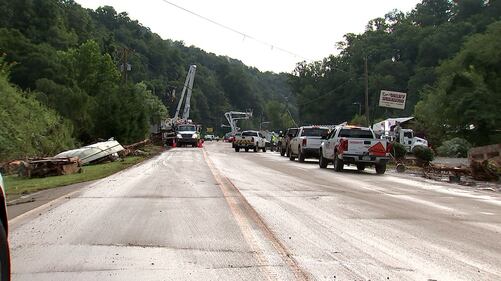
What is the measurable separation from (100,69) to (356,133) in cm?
6474

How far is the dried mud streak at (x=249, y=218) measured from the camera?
22.5ft

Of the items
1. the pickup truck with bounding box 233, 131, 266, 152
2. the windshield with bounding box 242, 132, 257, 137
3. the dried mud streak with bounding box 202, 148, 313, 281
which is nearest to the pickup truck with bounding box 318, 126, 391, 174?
the dried mud streak with bounding box 202, 148, 313, 281

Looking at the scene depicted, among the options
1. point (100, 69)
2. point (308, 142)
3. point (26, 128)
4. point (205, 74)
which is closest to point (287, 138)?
point (308, 142)

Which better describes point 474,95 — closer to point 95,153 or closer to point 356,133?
point 356,133

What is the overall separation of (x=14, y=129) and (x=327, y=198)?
68.5ft

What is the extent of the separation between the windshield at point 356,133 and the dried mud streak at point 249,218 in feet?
30.1

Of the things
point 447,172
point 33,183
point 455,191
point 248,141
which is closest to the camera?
point 455,191

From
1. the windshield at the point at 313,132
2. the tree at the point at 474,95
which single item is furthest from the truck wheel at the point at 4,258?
the tree at the point at 474,95

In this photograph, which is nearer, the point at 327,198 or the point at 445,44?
the point at 327,198

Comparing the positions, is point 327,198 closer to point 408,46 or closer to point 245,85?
point 408,46

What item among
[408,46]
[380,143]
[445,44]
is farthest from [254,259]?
[408,46]

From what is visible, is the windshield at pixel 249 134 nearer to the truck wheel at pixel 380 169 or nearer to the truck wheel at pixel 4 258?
the truck wheel at pixel 380 169

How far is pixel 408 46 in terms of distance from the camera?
116250 mm

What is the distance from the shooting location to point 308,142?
32.1 m
